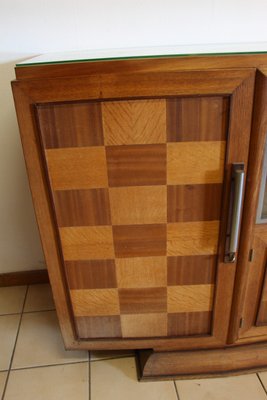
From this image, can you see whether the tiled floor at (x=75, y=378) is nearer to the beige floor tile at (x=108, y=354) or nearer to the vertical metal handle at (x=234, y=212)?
the beige floor tile at (x=108, y=354)

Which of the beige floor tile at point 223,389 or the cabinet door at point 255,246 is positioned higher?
the cabinet door at point 255,246

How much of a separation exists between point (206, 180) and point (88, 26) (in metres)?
0.76

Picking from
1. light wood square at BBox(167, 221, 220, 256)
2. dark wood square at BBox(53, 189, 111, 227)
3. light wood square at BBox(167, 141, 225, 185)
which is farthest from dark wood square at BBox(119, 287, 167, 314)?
light wood square at BBox(167, 141, 225, 185)

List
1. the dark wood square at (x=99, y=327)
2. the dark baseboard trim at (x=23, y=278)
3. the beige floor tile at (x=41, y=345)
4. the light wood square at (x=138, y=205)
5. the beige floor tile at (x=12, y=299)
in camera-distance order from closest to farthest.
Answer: the light wood square at (x=138, y=205)
the dark wood square at (x=99, y=327)
the beige floor tile at (x=41, y=345)
the beige floor tile at (x=12, y=299)
the dark baseboard trim at (x=23, y=278)

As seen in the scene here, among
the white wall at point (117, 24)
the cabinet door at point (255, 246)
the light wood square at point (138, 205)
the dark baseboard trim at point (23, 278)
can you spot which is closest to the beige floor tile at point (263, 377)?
the cabinet door at point (255, 246)

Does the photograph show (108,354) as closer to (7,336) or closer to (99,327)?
(99,327)

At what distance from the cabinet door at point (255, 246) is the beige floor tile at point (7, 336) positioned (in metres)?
0.91

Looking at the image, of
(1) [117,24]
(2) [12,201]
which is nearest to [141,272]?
(2) [12,201]

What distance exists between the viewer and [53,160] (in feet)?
2.72

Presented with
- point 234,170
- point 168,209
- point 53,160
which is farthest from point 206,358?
point 53,160

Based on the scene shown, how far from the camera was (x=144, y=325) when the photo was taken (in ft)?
3.55

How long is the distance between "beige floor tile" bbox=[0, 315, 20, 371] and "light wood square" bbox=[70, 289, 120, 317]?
462 millimetres

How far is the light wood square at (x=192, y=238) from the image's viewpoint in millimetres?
913

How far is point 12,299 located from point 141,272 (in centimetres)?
93
